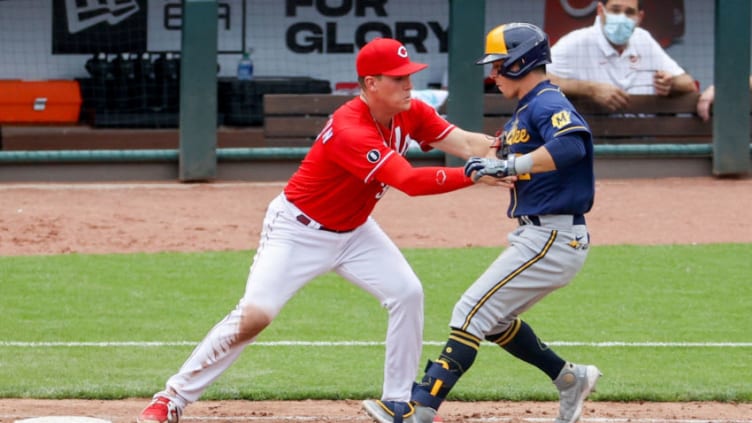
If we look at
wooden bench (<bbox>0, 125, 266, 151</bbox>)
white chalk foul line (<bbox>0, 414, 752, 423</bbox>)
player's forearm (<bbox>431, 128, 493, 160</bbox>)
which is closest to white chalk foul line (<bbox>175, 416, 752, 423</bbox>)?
white chalk foul line (<bbox>0, 414, 752, 423</bbox>)

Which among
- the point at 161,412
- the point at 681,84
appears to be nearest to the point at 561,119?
the point at 161,412

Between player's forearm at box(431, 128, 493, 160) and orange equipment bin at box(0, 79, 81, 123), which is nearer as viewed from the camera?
player's forearm at box(431, 128, 493, 160)

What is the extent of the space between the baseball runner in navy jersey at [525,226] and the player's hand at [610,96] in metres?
7.31

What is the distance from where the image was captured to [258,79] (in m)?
14.6

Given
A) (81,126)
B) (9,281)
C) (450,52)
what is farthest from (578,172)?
(81,126)

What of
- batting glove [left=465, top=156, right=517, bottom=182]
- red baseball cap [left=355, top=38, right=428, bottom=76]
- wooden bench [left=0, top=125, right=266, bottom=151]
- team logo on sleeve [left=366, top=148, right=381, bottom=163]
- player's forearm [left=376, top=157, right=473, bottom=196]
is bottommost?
wooden bench [left=0, top=125, right=266, bottom=151]

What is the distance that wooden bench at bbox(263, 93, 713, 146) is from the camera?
1198 cm

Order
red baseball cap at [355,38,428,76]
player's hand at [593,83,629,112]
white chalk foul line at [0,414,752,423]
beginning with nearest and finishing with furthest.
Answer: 1. red baseball cap at [355,38,428,76]
2. white chalk foul line at [0,414,752,423]
3. player's hand at [593,83,629,112]

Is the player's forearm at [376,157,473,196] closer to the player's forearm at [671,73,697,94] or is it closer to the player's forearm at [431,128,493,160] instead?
the player's forearm at [431,128,493,160]

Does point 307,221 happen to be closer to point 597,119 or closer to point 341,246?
point 341,246

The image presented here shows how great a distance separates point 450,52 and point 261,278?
23.8 ft

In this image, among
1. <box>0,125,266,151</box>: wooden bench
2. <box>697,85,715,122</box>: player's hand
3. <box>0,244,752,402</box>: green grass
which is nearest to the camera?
<box>0,244,752,402</box>: green grass

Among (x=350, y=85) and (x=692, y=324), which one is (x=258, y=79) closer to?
(x=350, y=85)

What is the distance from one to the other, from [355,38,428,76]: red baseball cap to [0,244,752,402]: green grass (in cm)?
157
